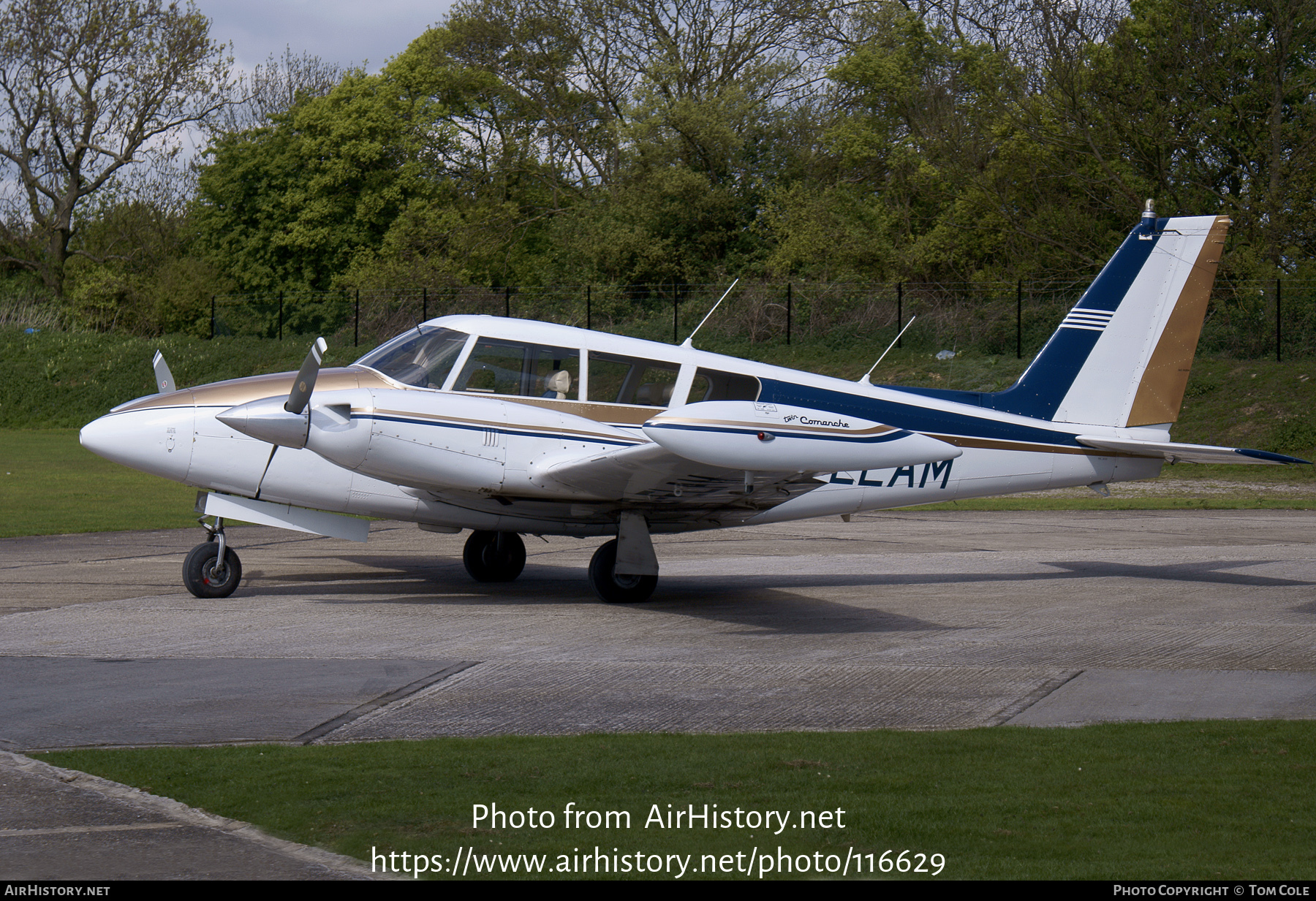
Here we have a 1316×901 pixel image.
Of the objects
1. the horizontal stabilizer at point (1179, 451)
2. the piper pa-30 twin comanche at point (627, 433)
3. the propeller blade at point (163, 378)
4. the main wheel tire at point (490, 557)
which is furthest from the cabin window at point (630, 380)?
the horizontal stabilizer at point (1179, 451)

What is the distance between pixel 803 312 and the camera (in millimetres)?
35844

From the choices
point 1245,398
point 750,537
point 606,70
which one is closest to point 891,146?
point 606,70

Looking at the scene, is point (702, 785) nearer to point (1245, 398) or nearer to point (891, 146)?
point (1245, 398)

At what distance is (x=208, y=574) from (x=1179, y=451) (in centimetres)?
918

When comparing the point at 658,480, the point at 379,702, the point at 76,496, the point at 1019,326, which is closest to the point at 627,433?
the point at 658,480

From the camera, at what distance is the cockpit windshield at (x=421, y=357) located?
34.9ft

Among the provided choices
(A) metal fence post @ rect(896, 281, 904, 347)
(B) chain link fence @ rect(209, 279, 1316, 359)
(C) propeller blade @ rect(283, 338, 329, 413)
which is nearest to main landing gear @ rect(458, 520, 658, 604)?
(C) propeller blade @ rect(283, 338, 329, 413)

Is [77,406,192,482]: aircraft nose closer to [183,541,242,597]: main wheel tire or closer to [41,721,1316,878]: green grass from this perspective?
[183,541,242,597]: main wheel tire

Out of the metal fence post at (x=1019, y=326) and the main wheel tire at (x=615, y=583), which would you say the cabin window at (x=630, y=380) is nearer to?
the main wheel tire at (x=615, y=583)

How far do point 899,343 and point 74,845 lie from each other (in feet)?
103

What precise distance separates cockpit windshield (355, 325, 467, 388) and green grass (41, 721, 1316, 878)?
197 inches

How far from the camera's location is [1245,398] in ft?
92.8

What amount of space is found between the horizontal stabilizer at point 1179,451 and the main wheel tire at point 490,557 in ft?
19.5

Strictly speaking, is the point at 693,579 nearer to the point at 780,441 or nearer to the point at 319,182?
the point at 780,441
